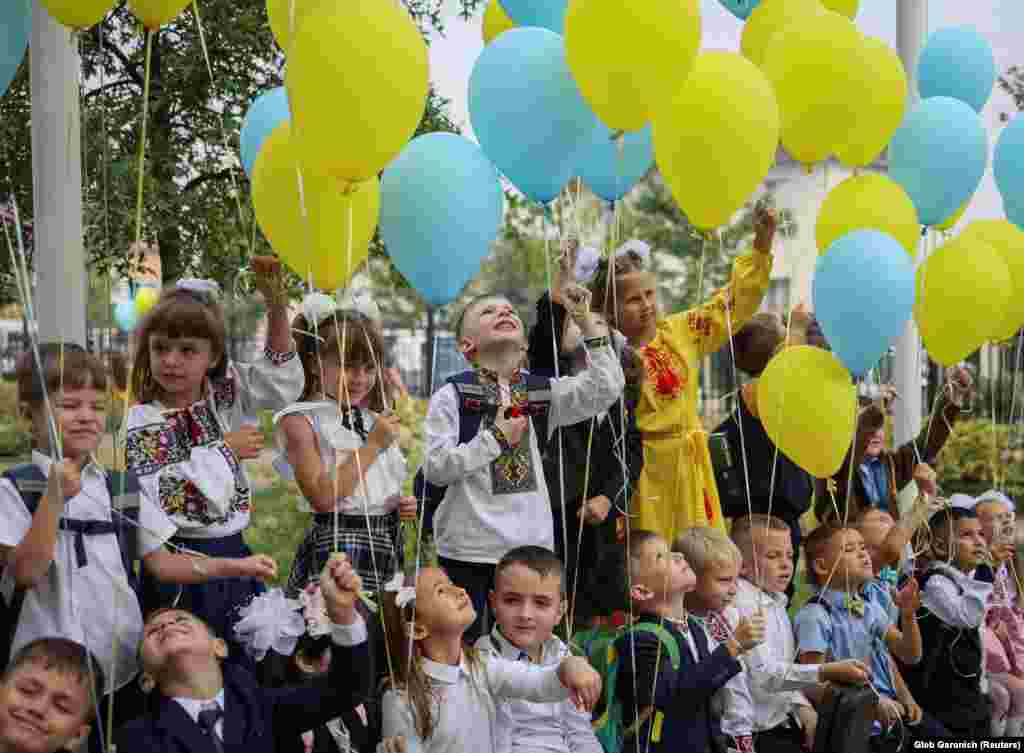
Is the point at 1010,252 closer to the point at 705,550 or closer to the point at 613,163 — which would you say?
the point at 613,163

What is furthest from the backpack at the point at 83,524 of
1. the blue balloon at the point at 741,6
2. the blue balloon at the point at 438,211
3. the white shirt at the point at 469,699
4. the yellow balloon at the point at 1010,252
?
the yellow balloon at the point at 1010,252

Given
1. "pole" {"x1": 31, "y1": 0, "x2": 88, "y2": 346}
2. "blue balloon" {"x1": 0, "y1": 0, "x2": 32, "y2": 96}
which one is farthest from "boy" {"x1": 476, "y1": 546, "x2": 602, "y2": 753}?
"blue balloon" {"x1": 0, "y1": 0, "x2": 32, "y2": 96}

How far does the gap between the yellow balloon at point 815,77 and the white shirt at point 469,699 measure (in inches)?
64.6

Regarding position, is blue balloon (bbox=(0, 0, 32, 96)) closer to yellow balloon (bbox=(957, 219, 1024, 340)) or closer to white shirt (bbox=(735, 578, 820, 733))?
white shirt (bbox=(735, 578, 820, 733))

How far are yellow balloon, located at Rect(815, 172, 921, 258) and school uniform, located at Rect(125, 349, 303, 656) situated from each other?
1856 mm

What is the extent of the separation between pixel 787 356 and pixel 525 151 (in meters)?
1.03

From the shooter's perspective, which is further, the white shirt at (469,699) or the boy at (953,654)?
the boy at (953,654)

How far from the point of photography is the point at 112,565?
111 inches

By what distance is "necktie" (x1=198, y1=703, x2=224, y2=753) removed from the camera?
8.54 ft

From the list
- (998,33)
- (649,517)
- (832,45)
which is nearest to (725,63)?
(832,45)

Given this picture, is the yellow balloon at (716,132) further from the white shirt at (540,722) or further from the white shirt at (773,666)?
the white shirt at (540,722)

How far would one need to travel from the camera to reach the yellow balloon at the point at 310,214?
3145mm

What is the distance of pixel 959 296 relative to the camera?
4.24 metres

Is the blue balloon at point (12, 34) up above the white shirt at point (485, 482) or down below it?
above
